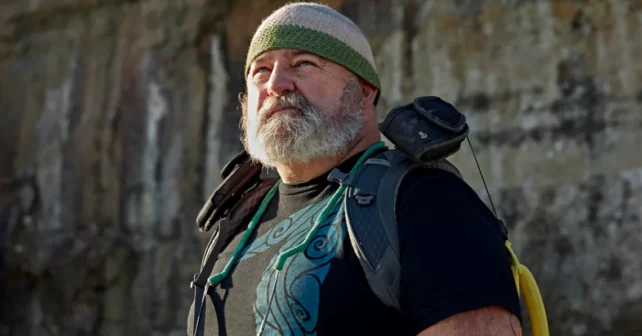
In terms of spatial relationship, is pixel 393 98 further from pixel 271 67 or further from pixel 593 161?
pixel 271 67

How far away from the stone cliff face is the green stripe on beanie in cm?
226

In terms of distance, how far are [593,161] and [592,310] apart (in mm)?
745

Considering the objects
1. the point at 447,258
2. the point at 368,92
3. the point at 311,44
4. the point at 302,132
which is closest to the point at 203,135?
the point at 368,92

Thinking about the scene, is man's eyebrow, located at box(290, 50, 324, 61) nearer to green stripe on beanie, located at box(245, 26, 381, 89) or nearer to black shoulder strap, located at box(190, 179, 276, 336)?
green stripe on beanie, located at box(245, 26, 381, 89)

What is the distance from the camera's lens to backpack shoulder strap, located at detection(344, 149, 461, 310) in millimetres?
1462

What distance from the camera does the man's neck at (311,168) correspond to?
1.88m

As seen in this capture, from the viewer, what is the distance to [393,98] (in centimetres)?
482

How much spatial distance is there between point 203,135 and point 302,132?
3578 millimetres

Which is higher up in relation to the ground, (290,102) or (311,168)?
(290,102)

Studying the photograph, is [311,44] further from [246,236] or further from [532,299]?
[532,299]

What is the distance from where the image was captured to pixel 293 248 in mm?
1621

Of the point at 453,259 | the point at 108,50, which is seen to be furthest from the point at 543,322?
the point at 108,50

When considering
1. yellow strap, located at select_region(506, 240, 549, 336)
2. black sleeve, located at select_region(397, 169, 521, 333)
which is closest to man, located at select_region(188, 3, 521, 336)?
black sleeve, located at select_region(397, 169, 521, 333)

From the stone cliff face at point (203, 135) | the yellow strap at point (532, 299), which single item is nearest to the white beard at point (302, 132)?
the yellow strap at point (532, 299)
